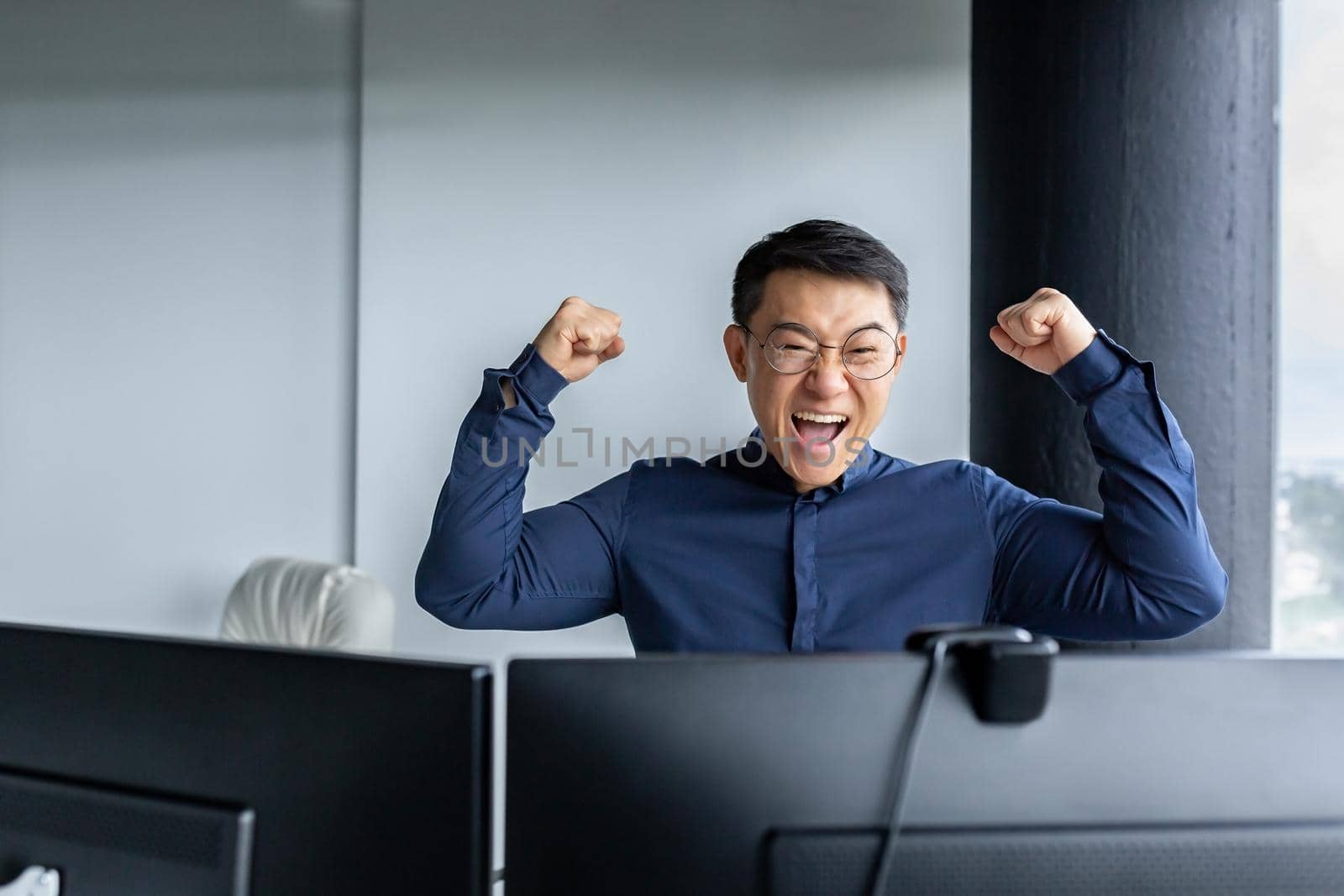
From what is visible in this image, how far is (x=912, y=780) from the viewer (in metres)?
0.67

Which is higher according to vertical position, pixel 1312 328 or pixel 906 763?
pixel 1312 328

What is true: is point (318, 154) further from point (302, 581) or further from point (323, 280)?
point (302, 581)

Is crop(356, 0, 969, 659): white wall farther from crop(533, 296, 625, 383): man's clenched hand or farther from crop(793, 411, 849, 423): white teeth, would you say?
crop(533, 296, 625, 383): man's clenched hand

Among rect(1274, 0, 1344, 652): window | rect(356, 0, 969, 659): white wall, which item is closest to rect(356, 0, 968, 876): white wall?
rect(356, 0, 969, 659): white wall

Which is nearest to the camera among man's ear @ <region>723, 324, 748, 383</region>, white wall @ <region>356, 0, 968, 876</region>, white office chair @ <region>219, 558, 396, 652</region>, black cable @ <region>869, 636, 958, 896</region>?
black cable @ <region>869, 636, 958, 896</region>

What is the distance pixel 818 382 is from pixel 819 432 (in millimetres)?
96

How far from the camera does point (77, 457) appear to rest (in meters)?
3.35

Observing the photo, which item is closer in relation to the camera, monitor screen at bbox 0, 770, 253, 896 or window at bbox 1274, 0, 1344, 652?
monitor screen at bbox 0, 770, 253, 896

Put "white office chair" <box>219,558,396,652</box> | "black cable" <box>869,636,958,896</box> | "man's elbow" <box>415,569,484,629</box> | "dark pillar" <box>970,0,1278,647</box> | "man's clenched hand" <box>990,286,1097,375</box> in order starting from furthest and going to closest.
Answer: "white office chair" <box>219,558,396,652</box> → "dark pillar" <box>970,0,1278,647</box> → "man's elbow" <box>415,569,484,629</box> → "man's clenched hand" <box>990,286,1097,375</box> → "black cable" <box>869,636,958,896</box>

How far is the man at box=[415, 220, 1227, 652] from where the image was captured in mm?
1497

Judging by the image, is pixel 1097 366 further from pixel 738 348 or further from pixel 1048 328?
pixel 738 348

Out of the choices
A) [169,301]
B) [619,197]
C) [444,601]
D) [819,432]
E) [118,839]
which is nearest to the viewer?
[118,839]

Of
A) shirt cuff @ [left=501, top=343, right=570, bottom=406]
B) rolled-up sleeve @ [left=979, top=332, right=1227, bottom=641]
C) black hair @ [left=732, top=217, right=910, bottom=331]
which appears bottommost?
rolled-up sleeve @ [left=979, top=332, right=1227, bottom=641]

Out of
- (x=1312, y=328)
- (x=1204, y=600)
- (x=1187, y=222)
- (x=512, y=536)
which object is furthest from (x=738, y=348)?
(x=1312, y=328)
